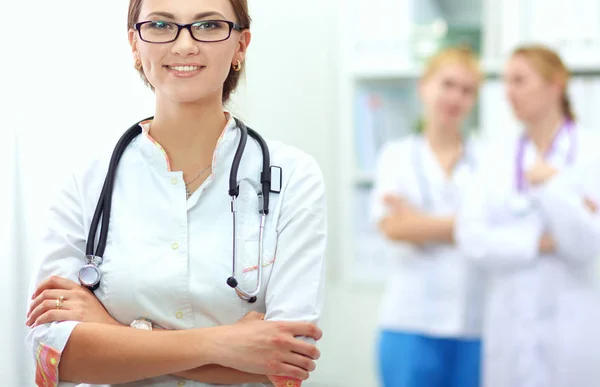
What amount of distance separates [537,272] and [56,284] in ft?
5.69

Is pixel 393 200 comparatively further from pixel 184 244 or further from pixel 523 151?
pixel 184 244

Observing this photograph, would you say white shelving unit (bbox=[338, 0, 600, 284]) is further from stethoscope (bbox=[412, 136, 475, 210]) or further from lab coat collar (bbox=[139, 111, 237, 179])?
lab coat collar (bbox=[139, 111, 237, 179])

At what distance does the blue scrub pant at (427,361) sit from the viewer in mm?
2402

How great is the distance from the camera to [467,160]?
2564 mm

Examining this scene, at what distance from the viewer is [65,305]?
106 centimetres

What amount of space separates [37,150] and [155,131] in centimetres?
26

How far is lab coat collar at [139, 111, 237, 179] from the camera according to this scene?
114cm

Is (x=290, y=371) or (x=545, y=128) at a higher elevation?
(x=545, y=128)

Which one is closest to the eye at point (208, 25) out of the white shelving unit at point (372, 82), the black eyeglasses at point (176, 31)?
the black eyeglasses at point (176, 31)

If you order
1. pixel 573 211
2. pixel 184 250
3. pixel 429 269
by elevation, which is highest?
pixel 184 250

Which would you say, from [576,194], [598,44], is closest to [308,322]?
[576,194]

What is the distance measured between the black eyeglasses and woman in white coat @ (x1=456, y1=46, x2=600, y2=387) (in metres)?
1.51

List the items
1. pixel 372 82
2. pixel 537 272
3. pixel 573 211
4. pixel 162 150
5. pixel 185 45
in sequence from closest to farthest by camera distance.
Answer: pixel 185 45 < pixel 162 150 < pixel 573 211 < pixel 537 272 < pixel 372 82

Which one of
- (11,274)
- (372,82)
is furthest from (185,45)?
(372,82)
